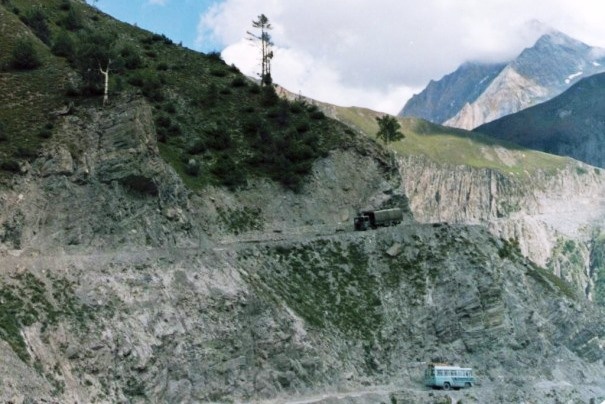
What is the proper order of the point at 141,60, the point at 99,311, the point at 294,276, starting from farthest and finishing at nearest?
the point at 141,60
the point at 294,276
the point at 99,311

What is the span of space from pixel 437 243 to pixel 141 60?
44926 mm

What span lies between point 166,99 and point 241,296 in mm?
36331

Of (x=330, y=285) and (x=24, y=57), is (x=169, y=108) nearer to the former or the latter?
(x=24, y=57)

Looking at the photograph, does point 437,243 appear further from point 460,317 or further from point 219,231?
Answer: point 219,231

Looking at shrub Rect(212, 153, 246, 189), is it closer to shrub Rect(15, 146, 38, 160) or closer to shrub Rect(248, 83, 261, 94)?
shrub Rect(248, 83, 261, 94)

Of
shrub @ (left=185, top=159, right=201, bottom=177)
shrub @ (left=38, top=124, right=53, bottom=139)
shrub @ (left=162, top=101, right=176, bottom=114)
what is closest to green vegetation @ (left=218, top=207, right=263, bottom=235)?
shrub @ (left=185, top=159, right=201, bottom=177)

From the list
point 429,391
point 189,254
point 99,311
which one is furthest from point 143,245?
point 429,391

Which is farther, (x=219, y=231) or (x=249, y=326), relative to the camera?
(x=219, y=231)

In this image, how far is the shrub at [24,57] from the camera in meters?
70.8

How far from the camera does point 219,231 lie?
6944 cm

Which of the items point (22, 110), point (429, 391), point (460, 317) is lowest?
point (429, 391)

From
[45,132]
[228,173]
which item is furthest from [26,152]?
[228,173]

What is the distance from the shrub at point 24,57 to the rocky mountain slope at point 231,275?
4.05 ft

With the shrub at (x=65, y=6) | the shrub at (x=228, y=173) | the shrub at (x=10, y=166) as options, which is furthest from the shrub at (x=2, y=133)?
the shrub at (x=65, y=6)
